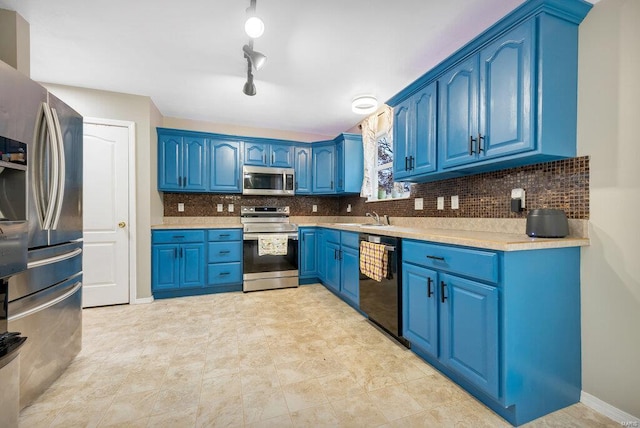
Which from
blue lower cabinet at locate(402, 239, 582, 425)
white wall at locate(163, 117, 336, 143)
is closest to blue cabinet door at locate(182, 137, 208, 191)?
white wall at locate(163, 117, 336, 143)

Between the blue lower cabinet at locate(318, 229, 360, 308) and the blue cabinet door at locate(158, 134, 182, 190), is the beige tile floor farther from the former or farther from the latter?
the blue cabinet door at locate(158, 134, 182, 190)

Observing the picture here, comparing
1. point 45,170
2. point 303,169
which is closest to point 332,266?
point 303,169

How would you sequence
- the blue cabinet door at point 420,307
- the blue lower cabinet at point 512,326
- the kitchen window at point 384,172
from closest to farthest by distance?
the blue lower cabinet at point 512,326, the blue cabinet door at point 420,307, the kitchen window at point 384,172

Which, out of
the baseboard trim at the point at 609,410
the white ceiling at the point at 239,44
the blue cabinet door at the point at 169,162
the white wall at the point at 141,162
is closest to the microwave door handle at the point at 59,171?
the white ceiling at the point at 239,44

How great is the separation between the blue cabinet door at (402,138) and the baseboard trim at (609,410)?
1883 mm

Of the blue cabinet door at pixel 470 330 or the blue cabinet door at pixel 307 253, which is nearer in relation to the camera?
the blue cabinet door at pixel 470 330

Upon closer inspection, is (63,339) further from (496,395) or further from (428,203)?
(428,203)

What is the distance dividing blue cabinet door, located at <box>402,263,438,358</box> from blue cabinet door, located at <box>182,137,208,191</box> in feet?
10.1

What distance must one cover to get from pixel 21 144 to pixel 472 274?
8.27 ft

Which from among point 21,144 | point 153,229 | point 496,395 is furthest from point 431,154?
point 153,229

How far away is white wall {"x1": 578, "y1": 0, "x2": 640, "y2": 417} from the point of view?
1.37m

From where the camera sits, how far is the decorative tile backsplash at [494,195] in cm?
158

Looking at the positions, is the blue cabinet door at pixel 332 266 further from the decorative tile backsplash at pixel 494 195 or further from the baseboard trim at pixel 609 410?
the baseboard trim at pixel 609 410

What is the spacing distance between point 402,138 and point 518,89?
1090mm
